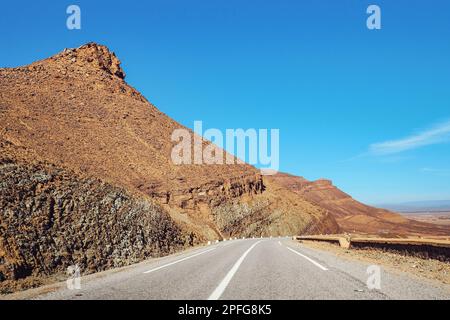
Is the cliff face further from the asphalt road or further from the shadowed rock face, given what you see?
the asphalt road

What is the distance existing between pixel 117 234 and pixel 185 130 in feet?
197

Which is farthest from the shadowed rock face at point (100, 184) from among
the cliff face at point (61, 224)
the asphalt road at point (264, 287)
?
the asphalt road at point (264, 287)

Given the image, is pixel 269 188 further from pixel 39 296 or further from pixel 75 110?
pixel 39 296

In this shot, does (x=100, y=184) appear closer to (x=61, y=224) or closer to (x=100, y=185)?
(x=100, y=185)

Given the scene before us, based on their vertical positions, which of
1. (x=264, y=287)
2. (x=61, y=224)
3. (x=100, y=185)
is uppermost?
(x=100, y=185)

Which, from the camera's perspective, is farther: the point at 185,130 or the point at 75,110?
the point at 185,130

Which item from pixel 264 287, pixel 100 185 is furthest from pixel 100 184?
pixel 264 287

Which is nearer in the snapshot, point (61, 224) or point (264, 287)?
point (264, 287)

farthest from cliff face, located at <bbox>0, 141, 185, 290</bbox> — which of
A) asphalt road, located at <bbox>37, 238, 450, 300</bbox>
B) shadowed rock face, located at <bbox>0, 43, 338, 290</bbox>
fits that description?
asphalt road, located at <bbox>37, 238, 450, 300</bbox>

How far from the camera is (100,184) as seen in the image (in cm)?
2591

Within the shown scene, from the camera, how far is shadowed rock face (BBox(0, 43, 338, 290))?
17.9 meters

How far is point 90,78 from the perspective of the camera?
79.1m

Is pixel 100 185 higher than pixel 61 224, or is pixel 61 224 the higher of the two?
pixel 100 185
